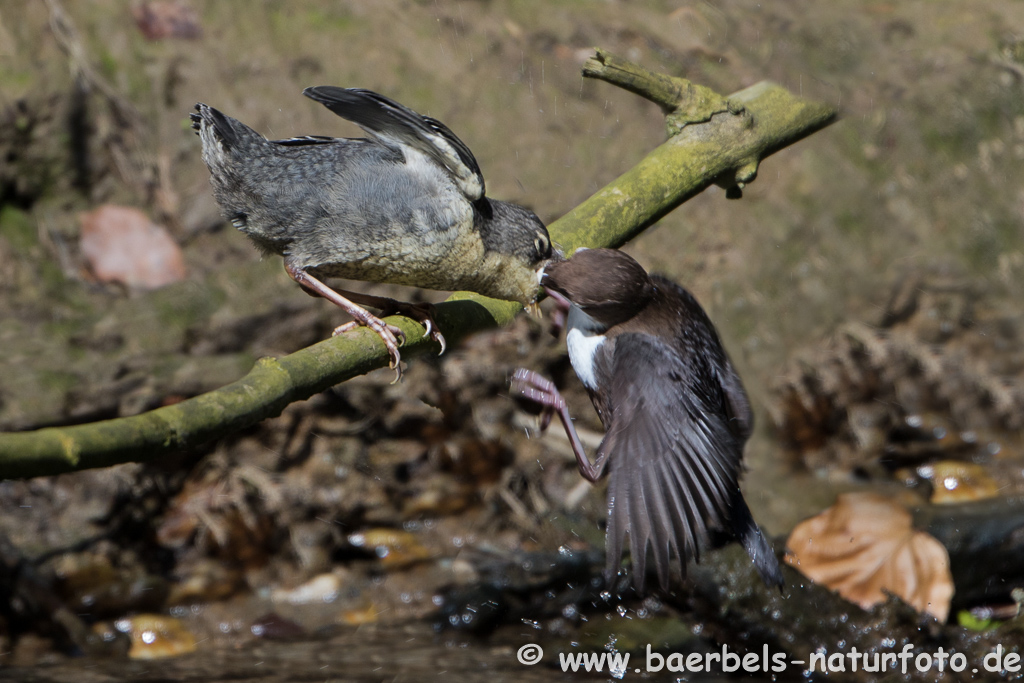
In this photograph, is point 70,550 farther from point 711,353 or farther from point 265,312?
point 711,353

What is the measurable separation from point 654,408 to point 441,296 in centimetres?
267

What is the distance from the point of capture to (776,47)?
239 inches

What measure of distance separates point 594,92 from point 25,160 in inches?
136

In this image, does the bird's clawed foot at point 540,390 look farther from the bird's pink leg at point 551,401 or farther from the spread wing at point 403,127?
the spread wing at point 403,127

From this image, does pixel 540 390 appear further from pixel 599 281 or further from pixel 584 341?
pixel 599 281

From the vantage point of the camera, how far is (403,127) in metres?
3.28

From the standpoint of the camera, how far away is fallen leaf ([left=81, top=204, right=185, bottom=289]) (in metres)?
5.41

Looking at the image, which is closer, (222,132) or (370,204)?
(370,204)

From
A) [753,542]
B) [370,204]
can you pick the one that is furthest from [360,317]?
[753,542]

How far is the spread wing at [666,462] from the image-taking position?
9.77ft

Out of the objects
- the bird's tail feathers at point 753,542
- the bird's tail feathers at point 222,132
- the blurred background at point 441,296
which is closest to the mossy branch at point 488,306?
the blurred background at point 441,296

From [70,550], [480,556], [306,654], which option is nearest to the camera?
[306,654]

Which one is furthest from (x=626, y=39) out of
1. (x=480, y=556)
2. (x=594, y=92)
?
(x=480, y=556)

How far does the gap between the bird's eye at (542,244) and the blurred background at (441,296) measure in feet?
5.34
